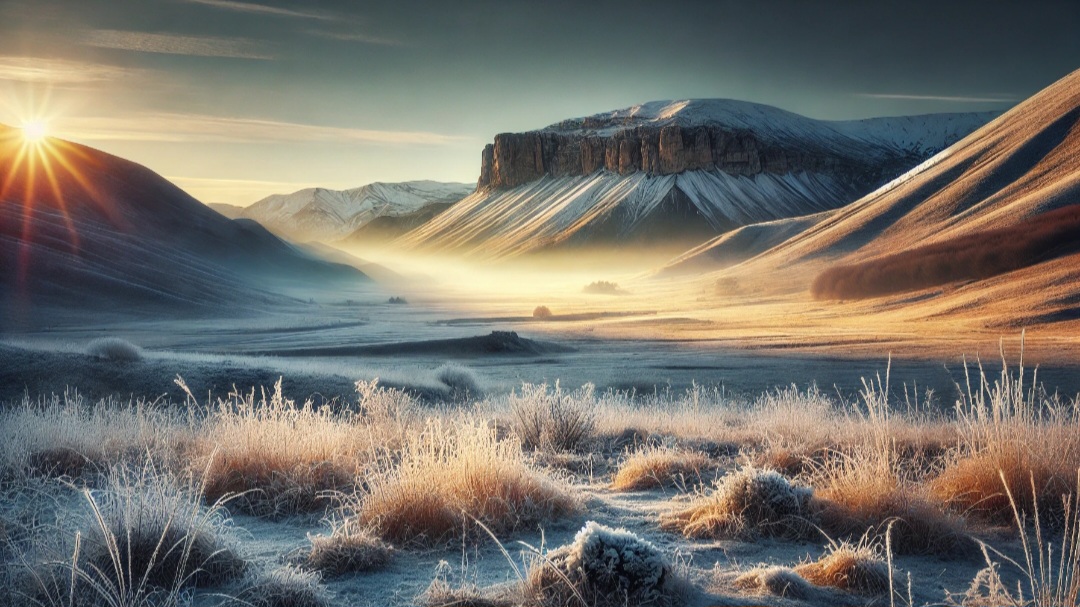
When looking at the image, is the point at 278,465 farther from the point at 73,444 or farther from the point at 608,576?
the point at 608,576

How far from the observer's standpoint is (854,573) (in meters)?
4.36

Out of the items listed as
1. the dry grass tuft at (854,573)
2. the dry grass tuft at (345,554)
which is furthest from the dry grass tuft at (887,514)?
the dry grass tuft at (345,554)

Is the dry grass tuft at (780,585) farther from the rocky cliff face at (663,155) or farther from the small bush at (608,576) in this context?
the rocky cliff face at (663,155)

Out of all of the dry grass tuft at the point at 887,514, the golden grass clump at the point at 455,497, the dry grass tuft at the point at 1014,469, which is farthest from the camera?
the dry grass tuft at the point at 1014,469

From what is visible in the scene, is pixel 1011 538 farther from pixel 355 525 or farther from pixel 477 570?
pixel 355 525

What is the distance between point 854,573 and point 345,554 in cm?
296

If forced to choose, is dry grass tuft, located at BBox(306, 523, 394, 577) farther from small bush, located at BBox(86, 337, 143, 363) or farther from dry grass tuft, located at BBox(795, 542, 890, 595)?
small bush, located at BBox(86, 337, 143, 363)

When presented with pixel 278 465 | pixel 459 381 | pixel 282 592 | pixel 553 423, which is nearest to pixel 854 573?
pixel 282 592

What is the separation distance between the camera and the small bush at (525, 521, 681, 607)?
402 centimetres

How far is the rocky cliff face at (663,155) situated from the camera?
558 feet

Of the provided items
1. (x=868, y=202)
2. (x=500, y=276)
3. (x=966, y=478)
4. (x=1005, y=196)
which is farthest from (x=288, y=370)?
(x=500, y=276)

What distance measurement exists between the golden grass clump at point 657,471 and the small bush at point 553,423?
144 centimetres

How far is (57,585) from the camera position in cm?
385

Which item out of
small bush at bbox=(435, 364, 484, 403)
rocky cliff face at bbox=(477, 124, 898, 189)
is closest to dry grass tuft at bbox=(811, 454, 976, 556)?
small bush at bbox=(435, 364, 484, 403)
